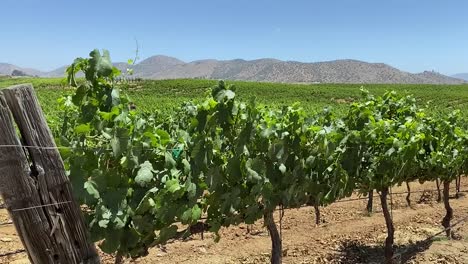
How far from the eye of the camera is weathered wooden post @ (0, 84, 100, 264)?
205 centimetres

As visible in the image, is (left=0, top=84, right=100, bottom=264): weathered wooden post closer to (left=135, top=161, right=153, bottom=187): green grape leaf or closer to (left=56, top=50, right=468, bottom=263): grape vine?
(left=56, top=50, right=468, bottom=263): grape vine

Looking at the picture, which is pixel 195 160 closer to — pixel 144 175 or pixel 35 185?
pixel 144 175

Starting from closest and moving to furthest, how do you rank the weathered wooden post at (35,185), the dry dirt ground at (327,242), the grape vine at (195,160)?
1. the weathered wooden post at (35,185)
2. the grape vine at (195,160)
3. the dry dirt ground at (327,242)

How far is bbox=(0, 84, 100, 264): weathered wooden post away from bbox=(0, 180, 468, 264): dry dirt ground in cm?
423

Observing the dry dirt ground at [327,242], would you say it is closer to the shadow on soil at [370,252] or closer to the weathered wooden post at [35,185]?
the shadow on soil at [370,252]

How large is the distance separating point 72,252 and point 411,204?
11360 mm

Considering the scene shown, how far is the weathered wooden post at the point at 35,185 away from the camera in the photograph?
6.72 ft

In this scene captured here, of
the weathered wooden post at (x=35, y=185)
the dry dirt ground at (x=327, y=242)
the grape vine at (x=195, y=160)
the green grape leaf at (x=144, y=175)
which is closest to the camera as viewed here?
the weathered wooden post at (x=35, y=185)

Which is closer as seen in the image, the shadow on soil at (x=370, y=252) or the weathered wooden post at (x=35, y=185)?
the weathered wooden post at (x=35, y=185)

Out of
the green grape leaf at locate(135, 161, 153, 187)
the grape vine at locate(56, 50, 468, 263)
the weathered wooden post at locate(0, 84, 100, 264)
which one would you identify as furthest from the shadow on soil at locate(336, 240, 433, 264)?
the weathered wooden post at locate(0, 84, 100, 264)

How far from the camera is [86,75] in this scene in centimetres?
264

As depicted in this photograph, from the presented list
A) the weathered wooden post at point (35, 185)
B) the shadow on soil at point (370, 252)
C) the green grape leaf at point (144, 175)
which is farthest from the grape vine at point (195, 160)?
the shadow on soil at point (370, 252)

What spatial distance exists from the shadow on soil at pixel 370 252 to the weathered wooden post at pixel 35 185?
6.27m

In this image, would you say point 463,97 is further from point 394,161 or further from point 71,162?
point 71,162
